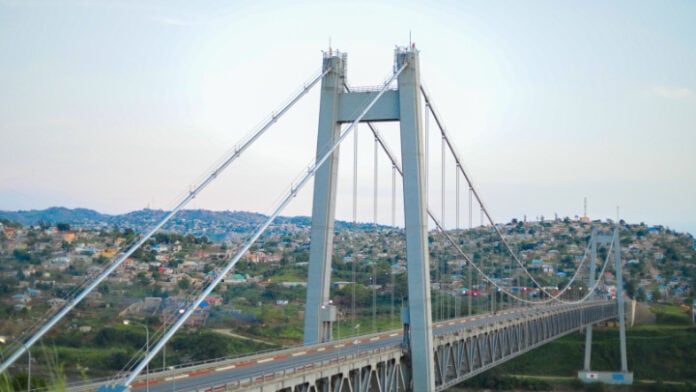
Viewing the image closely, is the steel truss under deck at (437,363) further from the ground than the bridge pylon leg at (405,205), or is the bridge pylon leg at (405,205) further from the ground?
the bridge pylon leg at (405,205)

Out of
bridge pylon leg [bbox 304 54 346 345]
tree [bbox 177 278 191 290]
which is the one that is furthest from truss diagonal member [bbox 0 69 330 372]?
tree [bbox 177 278 191 290]

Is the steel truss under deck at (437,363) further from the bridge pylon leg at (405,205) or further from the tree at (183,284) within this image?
the tree at (183,284)

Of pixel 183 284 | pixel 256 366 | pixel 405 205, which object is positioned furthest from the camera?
pixel 183 284

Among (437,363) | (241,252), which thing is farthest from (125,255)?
(437,363)

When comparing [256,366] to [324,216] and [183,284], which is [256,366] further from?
[183,284]

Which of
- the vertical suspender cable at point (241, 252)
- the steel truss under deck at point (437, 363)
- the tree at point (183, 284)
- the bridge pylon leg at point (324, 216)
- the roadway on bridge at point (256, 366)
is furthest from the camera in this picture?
the tree at point (183, 284)

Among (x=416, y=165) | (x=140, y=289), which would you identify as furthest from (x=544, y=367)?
(x=416, y=165)

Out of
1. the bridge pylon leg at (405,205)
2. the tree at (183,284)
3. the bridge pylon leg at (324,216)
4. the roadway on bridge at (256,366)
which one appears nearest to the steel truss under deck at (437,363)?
the roadway on bridge at (256,366)

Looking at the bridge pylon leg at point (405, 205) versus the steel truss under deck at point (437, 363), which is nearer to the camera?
the steel truss under deck at point (437, 363)

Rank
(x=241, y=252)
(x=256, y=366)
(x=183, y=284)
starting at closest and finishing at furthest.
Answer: (x=241, y=252), (x=256, y=366), (x=183, y=284)

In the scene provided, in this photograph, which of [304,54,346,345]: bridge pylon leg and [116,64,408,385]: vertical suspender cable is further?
[304,54,346,345]: bridge pylon leg

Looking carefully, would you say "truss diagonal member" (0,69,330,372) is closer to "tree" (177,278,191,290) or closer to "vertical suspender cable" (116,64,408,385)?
"vertical suspender cable" (116,64,408,385)
